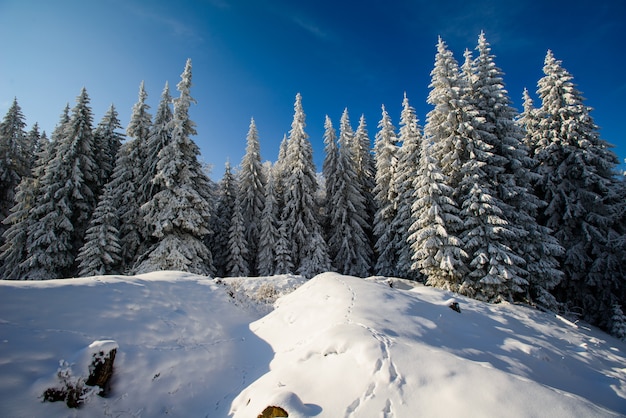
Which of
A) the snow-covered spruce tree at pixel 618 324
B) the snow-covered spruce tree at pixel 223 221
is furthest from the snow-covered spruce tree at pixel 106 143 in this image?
the snow-covered spruce tree at pixel 618 324

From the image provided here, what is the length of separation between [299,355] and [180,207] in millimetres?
16689

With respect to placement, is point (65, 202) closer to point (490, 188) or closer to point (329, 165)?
point (329, 165)

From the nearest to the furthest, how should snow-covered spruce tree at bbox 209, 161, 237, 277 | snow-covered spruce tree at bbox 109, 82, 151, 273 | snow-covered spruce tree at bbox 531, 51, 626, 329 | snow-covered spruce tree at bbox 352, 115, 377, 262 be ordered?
1. snow-covered spruce tree at bbox 531, 51, 626, 329
2. snow-covered spruce tree at bbox 109, 82, 151, 273
3. snow-covered spruce tree at bbox 209, 161, 237, 277
4. snow-covered spruce tree at bbox 352, 115, 377, 262

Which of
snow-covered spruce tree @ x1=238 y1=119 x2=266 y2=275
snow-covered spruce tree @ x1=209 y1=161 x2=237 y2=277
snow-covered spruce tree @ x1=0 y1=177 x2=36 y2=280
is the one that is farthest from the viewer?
snow-covered spruce tree @ x1=238 y1=119 x2=266 y2=275

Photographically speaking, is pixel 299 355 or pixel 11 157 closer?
pixel 299 355

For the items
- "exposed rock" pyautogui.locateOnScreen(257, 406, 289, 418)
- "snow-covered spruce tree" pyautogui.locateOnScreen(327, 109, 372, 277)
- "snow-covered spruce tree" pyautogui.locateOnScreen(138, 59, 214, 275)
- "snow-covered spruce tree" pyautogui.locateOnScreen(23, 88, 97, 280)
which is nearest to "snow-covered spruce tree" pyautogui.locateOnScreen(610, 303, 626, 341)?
"snow-covered spruce tree" pyautogui.locateOnScreen(327, 109, 372, 277)

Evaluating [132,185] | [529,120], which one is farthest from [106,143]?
[529,120]

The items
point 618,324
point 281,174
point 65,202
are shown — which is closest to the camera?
point 618,324

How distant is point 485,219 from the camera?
16.0m

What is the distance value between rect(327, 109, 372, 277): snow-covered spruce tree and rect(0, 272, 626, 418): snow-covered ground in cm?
1558

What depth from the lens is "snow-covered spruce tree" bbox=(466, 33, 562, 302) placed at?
52.5 feet

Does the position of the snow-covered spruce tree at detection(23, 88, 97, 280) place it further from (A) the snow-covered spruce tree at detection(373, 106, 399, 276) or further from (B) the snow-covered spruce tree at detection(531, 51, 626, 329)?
(B) the snow-covered spruce tree at detection(531, 51, 626, 329)

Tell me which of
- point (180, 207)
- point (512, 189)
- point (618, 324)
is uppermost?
point (512, 189)

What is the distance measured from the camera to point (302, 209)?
27188mm
